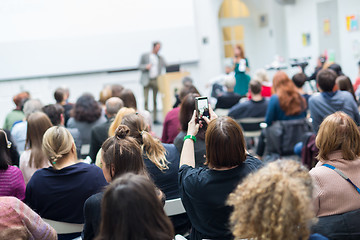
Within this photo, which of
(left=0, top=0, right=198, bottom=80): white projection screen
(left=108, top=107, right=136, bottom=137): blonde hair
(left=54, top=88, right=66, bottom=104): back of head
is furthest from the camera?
(left=0, top=0, right=198, bottom=80): white projection screen

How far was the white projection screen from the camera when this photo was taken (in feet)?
37.0

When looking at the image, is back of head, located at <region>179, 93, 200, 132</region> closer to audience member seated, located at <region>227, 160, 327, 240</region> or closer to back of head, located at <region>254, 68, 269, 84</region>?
audience member seated, located at <region>227, 160, 327, 240</region>

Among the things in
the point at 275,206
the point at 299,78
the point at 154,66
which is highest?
the point at 154,66

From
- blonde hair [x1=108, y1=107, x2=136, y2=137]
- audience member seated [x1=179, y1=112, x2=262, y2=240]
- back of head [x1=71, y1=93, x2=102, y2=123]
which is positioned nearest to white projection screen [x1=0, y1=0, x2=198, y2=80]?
back of head [x1=71, y1=93, x2=102, y2=123]

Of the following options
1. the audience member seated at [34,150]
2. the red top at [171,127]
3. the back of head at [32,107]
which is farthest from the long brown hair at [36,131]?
the back of head at [32,107]

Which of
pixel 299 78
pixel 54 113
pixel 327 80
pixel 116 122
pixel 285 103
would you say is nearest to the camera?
pixel 116 122

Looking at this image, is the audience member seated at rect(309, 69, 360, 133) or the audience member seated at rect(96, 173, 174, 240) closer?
the audience member seated at rect(96, 173, 174, 240)

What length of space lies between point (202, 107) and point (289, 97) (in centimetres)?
249

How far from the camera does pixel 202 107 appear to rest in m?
2.94

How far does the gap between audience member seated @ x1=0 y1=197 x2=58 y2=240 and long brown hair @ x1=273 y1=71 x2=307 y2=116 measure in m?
3.54

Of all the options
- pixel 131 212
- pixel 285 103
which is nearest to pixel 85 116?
pixel 285 103

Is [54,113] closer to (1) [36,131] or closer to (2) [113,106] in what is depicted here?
(2) [113,106]

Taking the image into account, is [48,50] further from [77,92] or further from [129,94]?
[129,94]

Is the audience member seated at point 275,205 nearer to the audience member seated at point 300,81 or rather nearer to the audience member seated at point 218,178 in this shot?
the audience member seated at point 218,178
